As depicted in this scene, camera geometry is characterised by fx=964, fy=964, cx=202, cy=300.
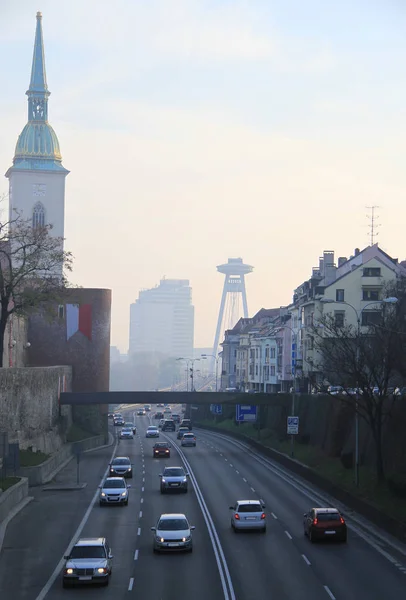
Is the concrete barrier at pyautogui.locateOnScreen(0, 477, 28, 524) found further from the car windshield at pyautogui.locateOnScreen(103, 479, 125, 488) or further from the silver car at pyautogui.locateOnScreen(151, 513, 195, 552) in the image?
the silver car at pyautogui.locateOnScreen(151, 513, 195, 552)

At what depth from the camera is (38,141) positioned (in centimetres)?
14312

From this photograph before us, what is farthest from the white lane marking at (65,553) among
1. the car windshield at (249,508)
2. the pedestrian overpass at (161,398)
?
the pedestrian overpass at (161,398)

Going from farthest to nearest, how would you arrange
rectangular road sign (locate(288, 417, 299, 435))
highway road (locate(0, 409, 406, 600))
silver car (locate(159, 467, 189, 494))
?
1. rectangular road sign (locate(288, 417, 299, 435))
2. silver car (locate(159, 467, 189, 494))
3. highway road (locate(0, 409, 406, 600))

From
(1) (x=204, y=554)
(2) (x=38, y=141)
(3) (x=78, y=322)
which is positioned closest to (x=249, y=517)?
(1) (x=204, y=554)

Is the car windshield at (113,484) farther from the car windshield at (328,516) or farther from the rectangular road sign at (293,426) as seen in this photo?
the rectangular road sign at (293,426)

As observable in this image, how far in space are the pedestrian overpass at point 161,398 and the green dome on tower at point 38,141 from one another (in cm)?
5678

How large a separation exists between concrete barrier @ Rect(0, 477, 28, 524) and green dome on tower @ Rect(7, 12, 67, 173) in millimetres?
95408

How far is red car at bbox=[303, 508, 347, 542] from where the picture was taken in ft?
123

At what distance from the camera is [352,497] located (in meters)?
46.2

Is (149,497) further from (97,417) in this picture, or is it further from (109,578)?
(97,417)

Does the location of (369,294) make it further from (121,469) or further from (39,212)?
(39,212)

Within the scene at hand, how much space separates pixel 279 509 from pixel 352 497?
3.72 meters

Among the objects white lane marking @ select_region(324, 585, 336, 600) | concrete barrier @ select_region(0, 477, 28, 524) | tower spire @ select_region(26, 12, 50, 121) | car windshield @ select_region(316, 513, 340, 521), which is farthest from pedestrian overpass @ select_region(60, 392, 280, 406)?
tower spire @ select_region(26, 12, 50, 121)

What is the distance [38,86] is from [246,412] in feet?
253
